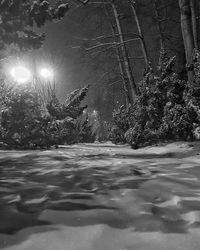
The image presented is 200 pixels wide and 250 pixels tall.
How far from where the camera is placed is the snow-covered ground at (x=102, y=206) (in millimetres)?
1740

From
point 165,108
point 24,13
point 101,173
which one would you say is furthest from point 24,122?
point 101,173

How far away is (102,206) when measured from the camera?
2.35m

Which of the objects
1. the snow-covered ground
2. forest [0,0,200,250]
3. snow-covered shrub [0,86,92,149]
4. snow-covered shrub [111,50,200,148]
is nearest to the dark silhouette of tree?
forest [0,0,200,250]

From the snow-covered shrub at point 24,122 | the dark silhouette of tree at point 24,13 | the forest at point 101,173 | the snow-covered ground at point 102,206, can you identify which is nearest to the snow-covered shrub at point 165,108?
the forest at point 101,173

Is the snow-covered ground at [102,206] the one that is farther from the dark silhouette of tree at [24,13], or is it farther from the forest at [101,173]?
the dark silhouette of tree at [24,13]

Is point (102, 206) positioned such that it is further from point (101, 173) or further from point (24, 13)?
point (24, 13)

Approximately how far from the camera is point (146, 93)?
20.7 feet

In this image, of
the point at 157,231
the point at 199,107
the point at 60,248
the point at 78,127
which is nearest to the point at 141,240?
the point at 157,231

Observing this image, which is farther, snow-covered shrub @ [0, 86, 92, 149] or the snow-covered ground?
snow-covered shrub @ [0, 86, 92, 149]

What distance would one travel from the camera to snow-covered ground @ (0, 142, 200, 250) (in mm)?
1740

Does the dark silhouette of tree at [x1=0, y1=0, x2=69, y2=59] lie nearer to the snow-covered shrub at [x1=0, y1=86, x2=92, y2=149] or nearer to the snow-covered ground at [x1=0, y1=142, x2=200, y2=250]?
the snow-covered shrub at [x1=0, y1=86, x2=92, y2=149]

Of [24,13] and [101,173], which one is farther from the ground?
[24,13]

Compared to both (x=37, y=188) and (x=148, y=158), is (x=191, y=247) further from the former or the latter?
(x=148, y=158)

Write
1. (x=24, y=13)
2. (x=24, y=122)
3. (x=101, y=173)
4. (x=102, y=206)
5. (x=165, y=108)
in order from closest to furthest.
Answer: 1. (x=102, y=206)
2. (x=101, y=173)
3. (x=165, y=108)
4. (x=24, y=13)
5. (x=24, y=122)
